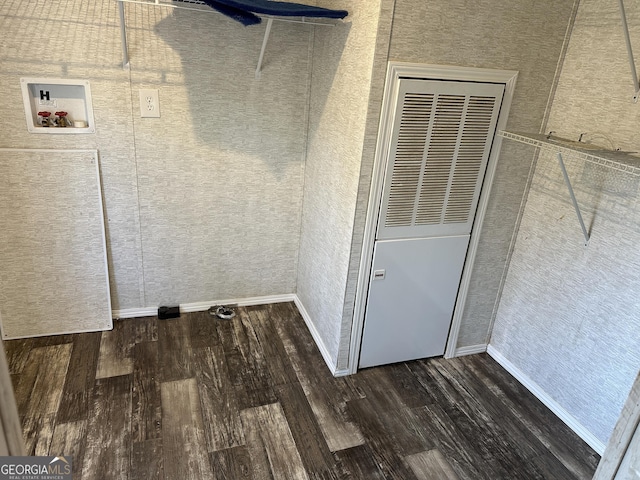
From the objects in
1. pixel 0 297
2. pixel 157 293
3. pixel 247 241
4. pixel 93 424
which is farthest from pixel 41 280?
pixel 247 241

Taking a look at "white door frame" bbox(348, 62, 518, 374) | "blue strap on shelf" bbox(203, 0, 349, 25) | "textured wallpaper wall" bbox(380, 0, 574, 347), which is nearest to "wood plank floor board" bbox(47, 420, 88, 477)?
"white door frame" bbox(348, 62, 518, 374)

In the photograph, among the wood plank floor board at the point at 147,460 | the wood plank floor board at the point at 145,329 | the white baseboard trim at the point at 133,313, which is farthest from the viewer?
the white baseboard trim at the point at 133,313

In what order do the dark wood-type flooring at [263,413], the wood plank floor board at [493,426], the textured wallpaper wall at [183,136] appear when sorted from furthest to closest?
the textured wallpaper wall at [183,136] < the wood plank floor board at [493,426] < the dark wood-type flooring at [263,413]

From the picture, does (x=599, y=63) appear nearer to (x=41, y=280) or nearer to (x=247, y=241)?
(x=247, y=241)

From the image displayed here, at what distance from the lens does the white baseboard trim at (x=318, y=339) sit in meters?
2.44

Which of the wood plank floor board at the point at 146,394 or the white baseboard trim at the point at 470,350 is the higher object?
the white baseboard trim at the point at 470,350

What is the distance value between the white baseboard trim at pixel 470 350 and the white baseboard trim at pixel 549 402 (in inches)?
1.4

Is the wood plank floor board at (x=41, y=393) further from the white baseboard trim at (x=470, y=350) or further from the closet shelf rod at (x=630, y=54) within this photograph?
the closet shelf rod at (x=630, y=54)

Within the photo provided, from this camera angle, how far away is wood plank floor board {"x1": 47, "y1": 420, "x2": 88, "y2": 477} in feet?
6.08

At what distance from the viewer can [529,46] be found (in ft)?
6.82

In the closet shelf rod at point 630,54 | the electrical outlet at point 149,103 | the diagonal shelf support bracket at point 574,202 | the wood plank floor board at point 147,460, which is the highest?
the closet shelf rod at point 630,54

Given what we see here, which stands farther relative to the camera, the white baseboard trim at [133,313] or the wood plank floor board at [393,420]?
the white baseboard trim at [133,313]

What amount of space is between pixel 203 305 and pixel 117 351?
1.96 feet

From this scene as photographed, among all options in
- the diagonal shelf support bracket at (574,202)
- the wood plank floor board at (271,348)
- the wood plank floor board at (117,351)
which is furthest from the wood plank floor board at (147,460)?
the diagonal shelf support bracket at (574,202)
